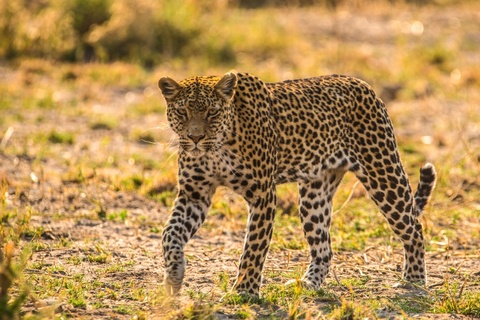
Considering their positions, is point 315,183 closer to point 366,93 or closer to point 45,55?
point 366,93

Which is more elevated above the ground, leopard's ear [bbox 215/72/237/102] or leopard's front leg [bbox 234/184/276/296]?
leopard's ear [bbox 215/72/237/102]

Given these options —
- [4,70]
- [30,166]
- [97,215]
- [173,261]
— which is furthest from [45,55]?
[173,261]

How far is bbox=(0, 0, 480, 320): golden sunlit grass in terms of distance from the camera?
776cm

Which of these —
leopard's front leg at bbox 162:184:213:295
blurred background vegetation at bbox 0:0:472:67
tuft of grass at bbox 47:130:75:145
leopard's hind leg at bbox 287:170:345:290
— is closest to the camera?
leopard's front leg at bbox 162:184:213:295

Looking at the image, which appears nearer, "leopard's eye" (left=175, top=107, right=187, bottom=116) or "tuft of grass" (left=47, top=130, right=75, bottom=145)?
"leopard's eye" (left=175, top=107, right=187, bottom=116)

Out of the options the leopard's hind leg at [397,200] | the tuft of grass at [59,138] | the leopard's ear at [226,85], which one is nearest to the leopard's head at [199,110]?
the leopard's ear at [226,85]

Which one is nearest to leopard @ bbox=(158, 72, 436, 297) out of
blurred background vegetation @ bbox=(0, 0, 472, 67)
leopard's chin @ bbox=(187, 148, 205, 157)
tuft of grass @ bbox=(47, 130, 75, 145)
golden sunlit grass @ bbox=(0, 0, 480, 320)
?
leopard's chin @ bbox=(187, 148, 205, 157)

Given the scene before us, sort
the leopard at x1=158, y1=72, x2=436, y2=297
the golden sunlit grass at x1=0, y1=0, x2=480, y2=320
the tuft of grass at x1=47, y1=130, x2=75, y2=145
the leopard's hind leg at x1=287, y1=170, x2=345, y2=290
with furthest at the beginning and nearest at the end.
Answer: the tuft of grass at x1=47, y1=130, x2=75, y2=145 → the leopard's hind leg at x1=287, y1=170, x2=345, y2=290 → the golden sunlit grass at x1=0, y1=0, x2=480, y2=320 → the leopard at x1=158, y1=72, x2=436, y2=297

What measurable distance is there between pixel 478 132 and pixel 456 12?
11.8 metres

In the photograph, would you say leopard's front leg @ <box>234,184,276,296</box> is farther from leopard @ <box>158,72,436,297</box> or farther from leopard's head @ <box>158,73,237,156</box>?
leopard's head @ <box>158,73,237,156</box>

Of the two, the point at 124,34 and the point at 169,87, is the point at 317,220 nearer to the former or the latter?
the point at 169,87

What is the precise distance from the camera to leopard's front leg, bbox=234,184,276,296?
7637 millimetres

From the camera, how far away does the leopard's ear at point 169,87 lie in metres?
7.64

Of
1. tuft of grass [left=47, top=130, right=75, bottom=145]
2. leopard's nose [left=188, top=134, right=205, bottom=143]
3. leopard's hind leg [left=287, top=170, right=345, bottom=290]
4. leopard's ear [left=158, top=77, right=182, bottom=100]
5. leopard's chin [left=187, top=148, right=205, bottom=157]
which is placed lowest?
tuft of grass [left=47, top=130, right=75, bottom=145]
